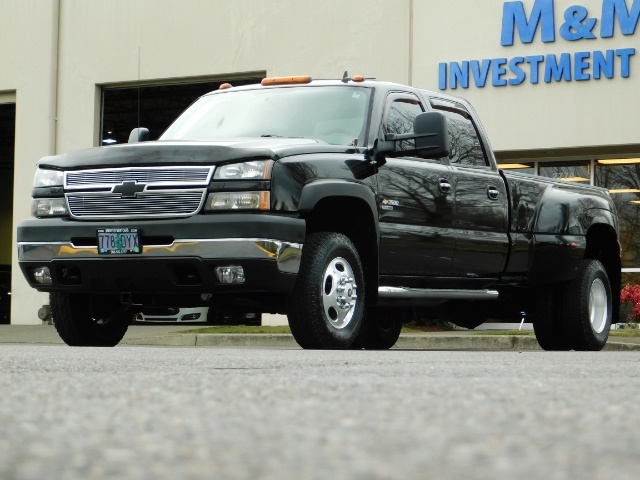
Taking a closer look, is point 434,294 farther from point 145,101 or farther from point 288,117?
point 145,101

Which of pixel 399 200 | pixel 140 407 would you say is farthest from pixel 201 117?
pixel 140 407

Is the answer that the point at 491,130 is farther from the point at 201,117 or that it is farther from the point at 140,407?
the point at 140,407

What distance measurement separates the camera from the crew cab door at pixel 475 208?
31.3 ft

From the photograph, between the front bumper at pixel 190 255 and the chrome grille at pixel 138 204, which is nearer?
the front bumper at pixel 190 255

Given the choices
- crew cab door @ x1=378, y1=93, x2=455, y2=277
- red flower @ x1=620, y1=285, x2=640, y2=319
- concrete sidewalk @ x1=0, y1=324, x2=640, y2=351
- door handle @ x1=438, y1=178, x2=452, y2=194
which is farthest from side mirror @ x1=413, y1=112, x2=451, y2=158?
red flower @ x1=620, y1=285, x2=640, y2=319

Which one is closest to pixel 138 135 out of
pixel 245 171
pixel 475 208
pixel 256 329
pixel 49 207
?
pixel 49 207

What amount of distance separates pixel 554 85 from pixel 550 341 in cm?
966

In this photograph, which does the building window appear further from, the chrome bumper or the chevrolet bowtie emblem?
the chrome bumper

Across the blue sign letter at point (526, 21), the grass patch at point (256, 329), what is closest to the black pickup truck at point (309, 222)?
the grass patch at point (256, 329)

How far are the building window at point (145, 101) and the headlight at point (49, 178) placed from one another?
45.6 feet

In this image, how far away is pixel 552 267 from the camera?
34.3ft

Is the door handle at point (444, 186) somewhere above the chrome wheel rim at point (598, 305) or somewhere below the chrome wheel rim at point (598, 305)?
above

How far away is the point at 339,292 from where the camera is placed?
8352 mm

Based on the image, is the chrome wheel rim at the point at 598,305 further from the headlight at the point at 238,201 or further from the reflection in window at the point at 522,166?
the reflection in window at the point at 522,166
